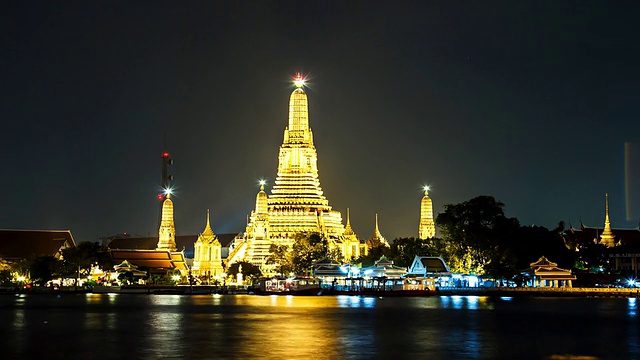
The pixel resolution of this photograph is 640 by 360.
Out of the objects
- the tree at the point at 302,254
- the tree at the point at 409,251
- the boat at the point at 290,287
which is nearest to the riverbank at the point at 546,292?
the tree at the point at 409,251

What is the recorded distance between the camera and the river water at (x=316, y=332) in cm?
4200

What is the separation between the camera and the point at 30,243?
402ft

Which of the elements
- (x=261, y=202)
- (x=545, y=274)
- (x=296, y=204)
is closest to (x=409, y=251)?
(x=545, y=274)

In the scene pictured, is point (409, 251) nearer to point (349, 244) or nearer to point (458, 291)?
point (458, 291)

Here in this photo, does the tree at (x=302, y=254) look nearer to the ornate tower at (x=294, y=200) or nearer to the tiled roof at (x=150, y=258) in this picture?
the ornate tower at (x=294, y=200)

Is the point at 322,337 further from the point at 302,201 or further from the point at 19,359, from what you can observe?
the point at 302,201

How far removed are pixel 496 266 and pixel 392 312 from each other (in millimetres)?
28059

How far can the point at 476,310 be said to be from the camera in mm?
70312

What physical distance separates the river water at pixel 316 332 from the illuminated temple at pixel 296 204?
149 ft

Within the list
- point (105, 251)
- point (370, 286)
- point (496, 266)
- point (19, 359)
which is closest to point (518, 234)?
point (496, 266)

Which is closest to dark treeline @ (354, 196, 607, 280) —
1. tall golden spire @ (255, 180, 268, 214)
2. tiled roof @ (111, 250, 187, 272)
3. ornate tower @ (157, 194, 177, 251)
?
tall golden spire @ (255, 180, 268, 214)

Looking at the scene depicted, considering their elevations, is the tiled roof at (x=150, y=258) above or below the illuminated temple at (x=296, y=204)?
below

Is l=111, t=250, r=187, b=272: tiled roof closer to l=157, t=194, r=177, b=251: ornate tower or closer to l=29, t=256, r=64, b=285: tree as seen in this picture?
l=157, t=194, r=177, b=251: ornate tower

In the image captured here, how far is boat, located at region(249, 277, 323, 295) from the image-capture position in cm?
10175
